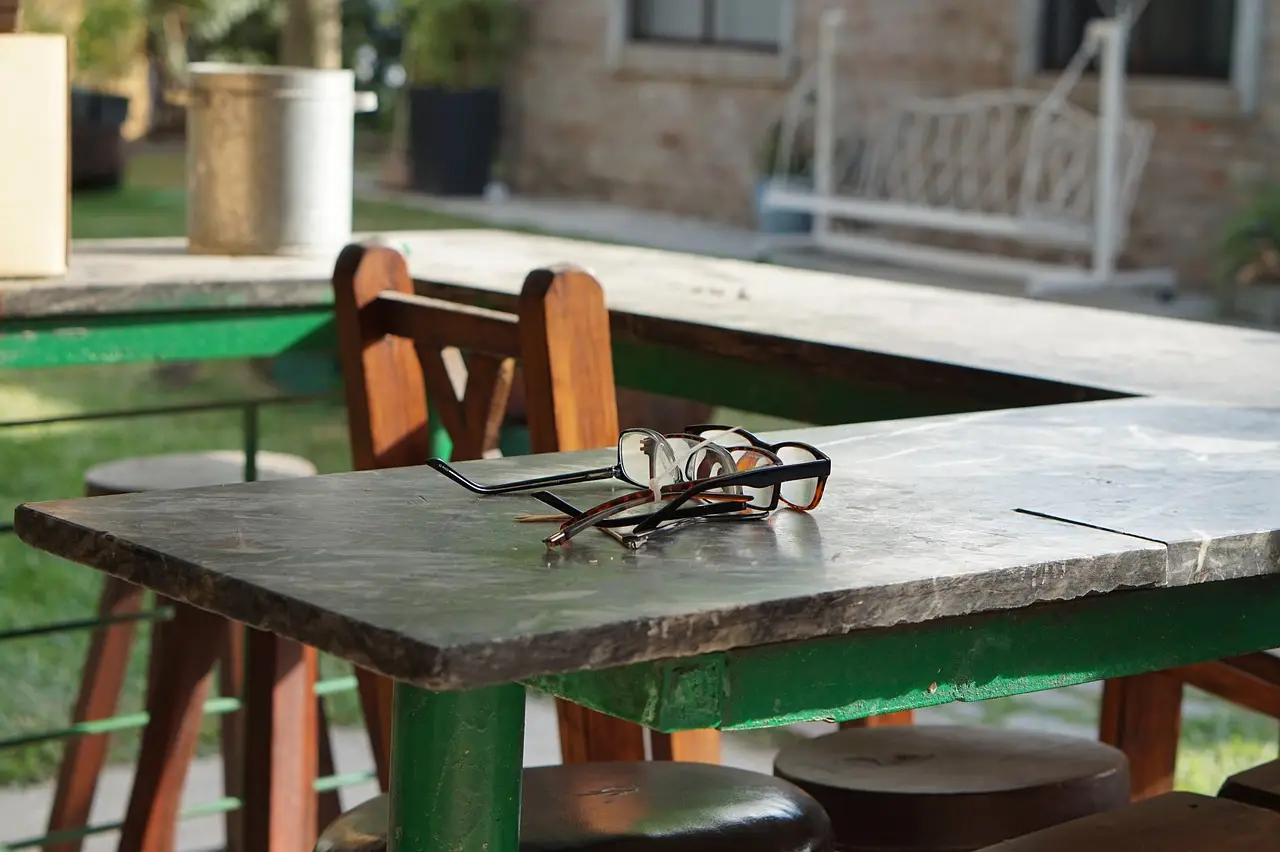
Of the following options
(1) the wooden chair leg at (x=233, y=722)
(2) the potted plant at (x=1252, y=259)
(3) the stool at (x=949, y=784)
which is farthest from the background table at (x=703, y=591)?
(2) the potted plant at (x=1252, y=259)

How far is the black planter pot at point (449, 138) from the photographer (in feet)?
36.3

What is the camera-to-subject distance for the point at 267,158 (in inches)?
105

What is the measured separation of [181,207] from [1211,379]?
8.41 metres

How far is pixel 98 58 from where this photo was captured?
41.8 ft

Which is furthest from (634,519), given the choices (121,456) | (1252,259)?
(1252,259)

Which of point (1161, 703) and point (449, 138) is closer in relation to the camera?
point (1161, 703)

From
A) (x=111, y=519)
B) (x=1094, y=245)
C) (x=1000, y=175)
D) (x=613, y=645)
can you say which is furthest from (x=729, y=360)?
(x=1000, y=175)

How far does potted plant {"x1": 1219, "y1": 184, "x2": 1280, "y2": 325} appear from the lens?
6.84 meters

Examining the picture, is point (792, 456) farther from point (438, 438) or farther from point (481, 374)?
point (438, 438)

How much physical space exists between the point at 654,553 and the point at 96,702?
1.91 meters

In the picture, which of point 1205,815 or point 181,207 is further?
point 181,207

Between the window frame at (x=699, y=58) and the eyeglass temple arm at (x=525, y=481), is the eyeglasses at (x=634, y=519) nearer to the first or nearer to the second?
the eyeglass temple arm at (x=525, y=481)

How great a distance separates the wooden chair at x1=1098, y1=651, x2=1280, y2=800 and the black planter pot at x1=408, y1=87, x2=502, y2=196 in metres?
8.95

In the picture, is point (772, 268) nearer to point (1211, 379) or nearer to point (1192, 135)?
point (1211, 379)
